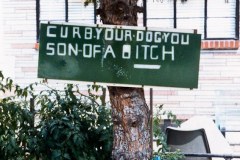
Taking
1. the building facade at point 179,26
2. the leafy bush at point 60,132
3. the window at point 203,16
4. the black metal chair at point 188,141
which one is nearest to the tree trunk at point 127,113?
the leafy bush at point 60,132

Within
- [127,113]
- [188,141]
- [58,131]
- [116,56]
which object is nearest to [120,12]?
[116,56]

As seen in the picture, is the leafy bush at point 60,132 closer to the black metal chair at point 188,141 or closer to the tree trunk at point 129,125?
the black metal chair at point 188,141

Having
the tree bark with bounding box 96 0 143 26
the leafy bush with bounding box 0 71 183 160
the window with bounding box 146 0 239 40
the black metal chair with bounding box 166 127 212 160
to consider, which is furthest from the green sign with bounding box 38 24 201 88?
the window with bounding box 146 0 239 40

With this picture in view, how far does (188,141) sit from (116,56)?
2.09 m

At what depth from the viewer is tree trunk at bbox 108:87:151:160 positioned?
3.40m

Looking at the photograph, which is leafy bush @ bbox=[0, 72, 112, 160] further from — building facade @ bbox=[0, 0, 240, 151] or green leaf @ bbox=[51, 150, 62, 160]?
building facade @ bbox=[0, 0, 240, 151]

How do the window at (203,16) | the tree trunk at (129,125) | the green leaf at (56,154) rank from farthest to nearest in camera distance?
1. the window at (203,16)
2. the green leaf at (56,154)
3. the tree trunk at (129,125)

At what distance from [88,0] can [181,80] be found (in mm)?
1961

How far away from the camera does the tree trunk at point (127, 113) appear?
11.2 feet

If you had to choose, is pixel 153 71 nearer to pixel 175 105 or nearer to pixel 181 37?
pixel 181 37

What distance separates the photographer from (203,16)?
472 inches

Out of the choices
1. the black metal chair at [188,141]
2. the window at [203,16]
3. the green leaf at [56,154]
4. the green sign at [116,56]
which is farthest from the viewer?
the window at [203,16]

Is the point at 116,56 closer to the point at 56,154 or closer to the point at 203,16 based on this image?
the point at 56,154

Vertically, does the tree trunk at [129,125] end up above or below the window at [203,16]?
below
